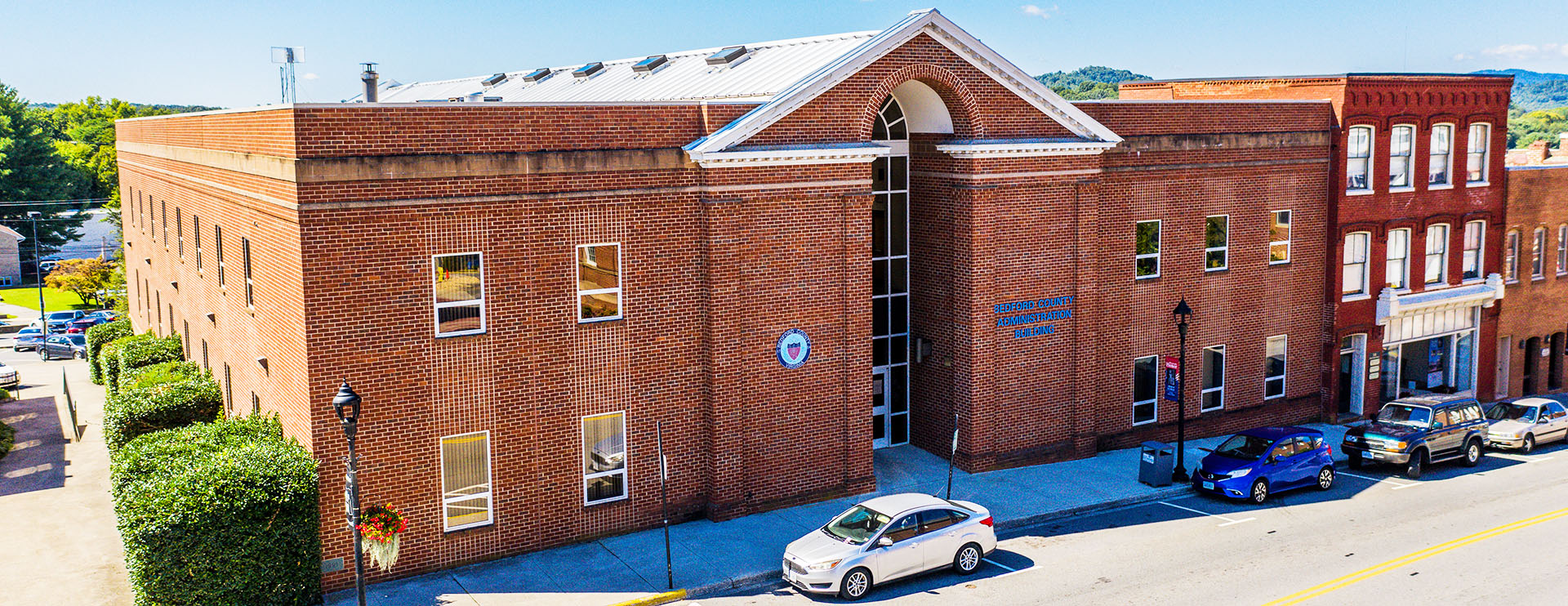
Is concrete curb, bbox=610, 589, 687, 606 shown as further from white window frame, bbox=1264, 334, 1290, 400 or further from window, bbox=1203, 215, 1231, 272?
white window frame, bbox=1264, 334, 1290, 400

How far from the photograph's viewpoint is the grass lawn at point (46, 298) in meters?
76.3

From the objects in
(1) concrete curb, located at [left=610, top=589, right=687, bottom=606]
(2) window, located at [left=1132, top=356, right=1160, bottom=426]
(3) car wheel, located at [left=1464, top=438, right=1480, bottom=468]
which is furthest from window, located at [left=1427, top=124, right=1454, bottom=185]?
(1) concrete curb, located at [left=610, top=589, right=687, bottom=606]

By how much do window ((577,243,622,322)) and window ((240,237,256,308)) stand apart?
6760 millimetres

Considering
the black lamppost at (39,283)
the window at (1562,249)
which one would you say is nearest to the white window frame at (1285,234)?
the window at (1562,249)

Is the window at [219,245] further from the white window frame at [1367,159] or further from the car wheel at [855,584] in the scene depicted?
the white window frame at [1367,159]

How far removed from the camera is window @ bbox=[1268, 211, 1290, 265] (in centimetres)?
3045

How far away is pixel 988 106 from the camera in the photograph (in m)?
24.8

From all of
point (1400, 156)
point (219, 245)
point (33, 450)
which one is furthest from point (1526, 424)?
point (33, 450)

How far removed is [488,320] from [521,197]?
2246 millimetres

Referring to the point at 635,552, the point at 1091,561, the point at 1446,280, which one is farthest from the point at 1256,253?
the point at 635,552

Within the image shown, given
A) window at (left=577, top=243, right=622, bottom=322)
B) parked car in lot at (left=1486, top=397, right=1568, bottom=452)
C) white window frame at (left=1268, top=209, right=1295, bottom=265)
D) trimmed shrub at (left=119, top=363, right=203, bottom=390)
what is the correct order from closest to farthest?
window at (left=577, top=243, right=622, bottom=322)
trimmed shrub at (left=119, top=363, right=203, bottom=390)
parked car in lot at (left=1486, top=397, right=1568, bottom=452)
white window frame at (left=1268, top=209, right=1295, bottom=265)

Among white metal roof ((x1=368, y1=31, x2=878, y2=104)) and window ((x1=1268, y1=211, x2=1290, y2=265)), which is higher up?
white metal roof ((x1=368, y1=31, x2=878, y2=104))

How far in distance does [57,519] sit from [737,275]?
1534 centimetres

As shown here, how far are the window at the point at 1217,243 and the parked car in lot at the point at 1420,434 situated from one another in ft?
17.1
